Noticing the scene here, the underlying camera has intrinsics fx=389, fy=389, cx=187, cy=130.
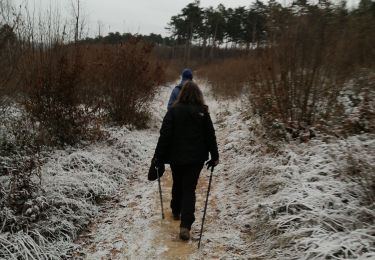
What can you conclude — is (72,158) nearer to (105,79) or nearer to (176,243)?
(176,243)

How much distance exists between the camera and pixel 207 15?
2233 inches

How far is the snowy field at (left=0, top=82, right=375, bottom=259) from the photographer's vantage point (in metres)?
4.49

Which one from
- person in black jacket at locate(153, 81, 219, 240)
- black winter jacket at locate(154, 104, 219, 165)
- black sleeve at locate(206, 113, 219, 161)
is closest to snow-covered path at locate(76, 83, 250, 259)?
person in black jacket at locate(153, 81, 219, 240)


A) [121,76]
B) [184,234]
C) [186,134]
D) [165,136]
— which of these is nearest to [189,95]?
[186,134]

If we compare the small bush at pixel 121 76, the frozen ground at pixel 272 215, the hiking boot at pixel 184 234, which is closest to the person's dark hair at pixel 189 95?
the hiking boot at pixel 184 234

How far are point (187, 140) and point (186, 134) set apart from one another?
8 cm

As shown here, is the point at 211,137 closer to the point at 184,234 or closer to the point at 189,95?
the point at 189,95

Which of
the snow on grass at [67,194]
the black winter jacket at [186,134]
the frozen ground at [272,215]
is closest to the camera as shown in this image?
the frozen ground at [272,215]

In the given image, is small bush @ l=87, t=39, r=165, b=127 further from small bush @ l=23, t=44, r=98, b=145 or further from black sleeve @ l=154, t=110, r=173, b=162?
black sleeve @ l=154, t=110, r=173, b=162

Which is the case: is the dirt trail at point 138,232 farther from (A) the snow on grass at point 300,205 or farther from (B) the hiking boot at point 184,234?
(A) the snow on grass at point 300,205

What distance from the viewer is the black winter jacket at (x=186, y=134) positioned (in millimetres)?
5160

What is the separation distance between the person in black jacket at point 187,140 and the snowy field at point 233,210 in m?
0.64

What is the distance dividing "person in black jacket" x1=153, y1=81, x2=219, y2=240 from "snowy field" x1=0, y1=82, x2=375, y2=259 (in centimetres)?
64

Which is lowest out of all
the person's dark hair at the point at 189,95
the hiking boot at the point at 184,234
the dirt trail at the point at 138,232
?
the dirt trail at the point at 138,232
